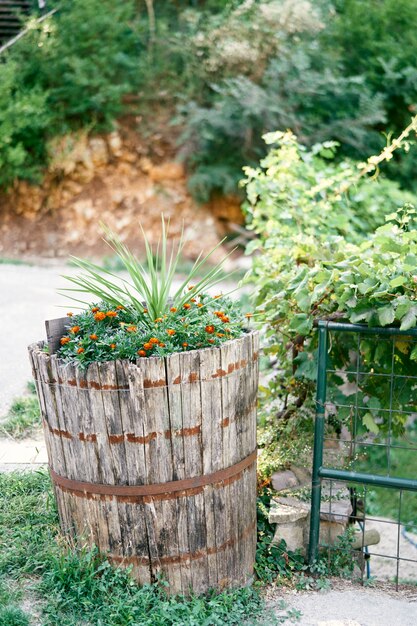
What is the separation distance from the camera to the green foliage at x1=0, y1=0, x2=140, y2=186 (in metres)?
10.2

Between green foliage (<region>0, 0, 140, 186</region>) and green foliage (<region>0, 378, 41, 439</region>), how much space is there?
633 cm

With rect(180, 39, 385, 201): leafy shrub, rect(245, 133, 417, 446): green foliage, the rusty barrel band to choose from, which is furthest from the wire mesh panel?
rect(180, 39, 385, 201): leafy shrub

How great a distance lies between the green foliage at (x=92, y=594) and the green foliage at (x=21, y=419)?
1.29m

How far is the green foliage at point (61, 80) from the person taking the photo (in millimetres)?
10234

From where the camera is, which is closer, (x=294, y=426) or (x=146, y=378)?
(x=146, y=378)

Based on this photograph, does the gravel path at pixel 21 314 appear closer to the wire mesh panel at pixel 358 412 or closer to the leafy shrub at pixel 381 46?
the wire mesh panel at pixel 358 412

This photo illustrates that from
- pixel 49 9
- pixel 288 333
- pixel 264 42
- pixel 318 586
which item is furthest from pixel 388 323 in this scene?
pixel 49 9

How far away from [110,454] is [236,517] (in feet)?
2.14

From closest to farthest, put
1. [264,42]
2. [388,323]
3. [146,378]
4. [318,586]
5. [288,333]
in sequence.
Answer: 1. [146,378]
2. [388,323]
3. [318,586]
4. [288,333]
5. [264,42]

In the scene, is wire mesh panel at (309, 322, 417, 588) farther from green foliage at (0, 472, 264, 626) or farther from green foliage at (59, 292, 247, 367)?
green foliage at (0, 472, 264, 626)

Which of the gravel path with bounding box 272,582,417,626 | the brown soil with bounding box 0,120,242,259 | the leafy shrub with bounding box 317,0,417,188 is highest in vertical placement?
the leafy shrub with bounding box 317,0,417,188

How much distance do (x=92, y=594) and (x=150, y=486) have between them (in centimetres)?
51

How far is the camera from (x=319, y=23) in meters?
10.7

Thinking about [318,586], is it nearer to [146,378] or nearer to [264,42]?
[146,378]
